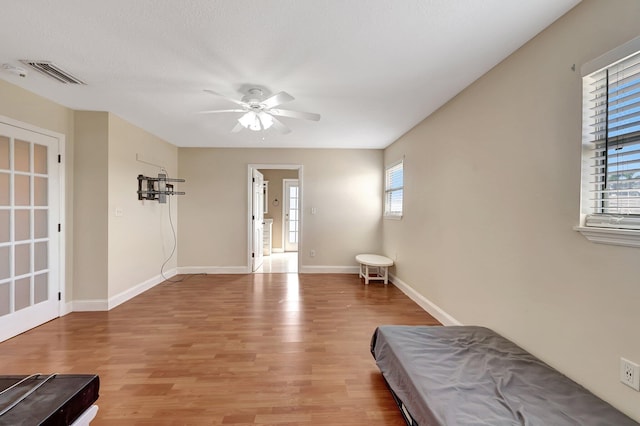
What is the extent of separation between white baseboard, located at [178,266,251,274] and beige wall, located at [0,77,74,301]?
1.77 meters

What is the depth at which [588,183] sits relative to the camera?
1.37 metres

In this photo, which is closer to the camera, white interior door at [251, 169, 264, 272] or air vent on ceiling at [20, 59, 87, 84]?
air vent on ceiling at [20, 59, 87, 84]

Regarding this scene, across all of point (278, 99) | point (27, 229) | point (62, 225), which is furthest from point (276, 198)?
point (278, 99)

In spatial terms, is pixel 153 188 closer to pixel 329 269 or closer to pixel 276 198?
pixel 329 269

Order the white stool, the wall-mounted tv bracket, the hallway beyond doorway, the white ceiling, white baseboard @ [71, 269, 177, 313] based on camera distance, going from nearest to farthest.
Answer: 1. the white ceiling
2. white baseboard @ [71, 269, 177, 313]
3. the wall-mounted tv bracket
4. the white stool
5. the hallway beyond doorway

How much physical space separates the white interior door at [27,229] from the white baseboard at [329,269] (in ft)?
11.1

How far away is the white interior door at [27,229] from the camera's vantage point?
7.82 ft

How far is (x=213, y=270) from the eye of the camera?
4.79m

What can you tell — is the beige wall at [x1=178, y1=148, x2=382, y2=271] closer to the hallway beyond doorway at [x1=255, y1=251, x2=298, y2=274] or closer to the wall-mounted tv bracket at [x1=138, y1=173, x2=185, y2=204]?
the hallway beyond doorway at [x1=255, y1=251, x2=298, y2=274]

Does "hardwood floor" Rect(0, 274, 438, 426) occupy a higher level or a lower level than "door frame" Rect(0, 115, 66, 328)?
lower

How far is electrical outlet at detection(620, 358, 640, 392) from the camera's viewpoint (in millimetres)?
1132

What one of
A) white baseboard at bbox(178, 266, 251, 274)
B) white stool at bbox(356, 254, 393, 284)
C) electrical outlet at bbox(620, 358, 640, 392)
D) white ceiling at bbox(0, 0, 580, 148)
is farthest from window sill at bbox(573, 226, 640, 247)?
white baseboard at bbox(178, 266, 251, 274)

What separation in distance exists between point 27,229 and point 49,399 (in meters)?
2.58

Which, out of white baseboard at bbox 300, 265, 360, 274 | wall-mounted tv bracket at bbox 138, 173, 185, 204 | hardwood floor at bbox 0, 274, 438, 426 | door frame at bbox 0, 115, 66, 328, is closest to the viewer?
hardwood floor at bbox 0, 274, 438, 426
